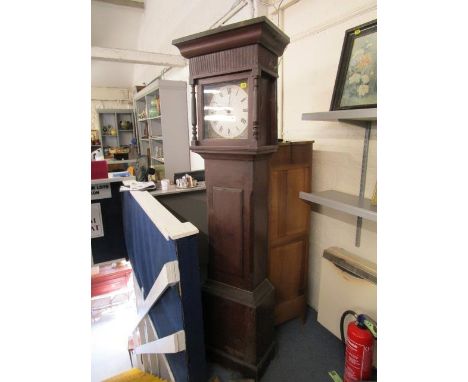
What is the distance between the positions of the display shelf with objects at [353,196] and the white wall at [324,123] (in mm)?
34

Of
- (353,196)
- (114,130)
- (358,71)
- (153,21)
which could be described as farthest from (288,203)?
(114,130)

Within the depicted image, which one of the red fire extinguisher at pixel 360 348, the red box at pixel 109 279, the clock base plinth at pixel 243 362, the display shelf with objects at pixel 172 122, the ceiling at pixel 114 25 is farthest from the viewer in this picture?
the ceiling at pixel 114 25

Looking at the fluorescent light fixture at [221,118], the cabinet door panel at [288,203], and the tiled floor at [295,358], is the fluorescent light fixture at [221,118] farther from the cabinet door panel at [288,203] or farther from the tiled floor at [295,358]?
the tiled floor at [295,358]

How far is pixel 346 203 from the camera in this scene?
53.3 inches

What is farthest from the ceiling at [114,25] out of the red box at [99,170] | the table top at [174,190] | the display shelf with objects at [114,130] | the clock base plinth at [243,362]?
the clock base plinth at [243,362]

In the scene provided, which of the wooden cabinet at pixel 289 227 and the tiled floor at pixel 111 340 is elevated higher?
the wooden cabinet at pixel 289 227

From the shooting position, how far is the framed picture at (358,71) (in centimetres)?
124

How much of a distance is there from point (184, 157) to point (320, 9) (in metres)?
2.49

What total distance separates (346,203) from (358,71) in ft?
2.26

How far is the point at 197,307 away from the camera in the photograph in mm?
1199

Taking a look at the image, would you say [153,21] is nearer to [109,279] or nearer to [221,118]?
[221,118]
